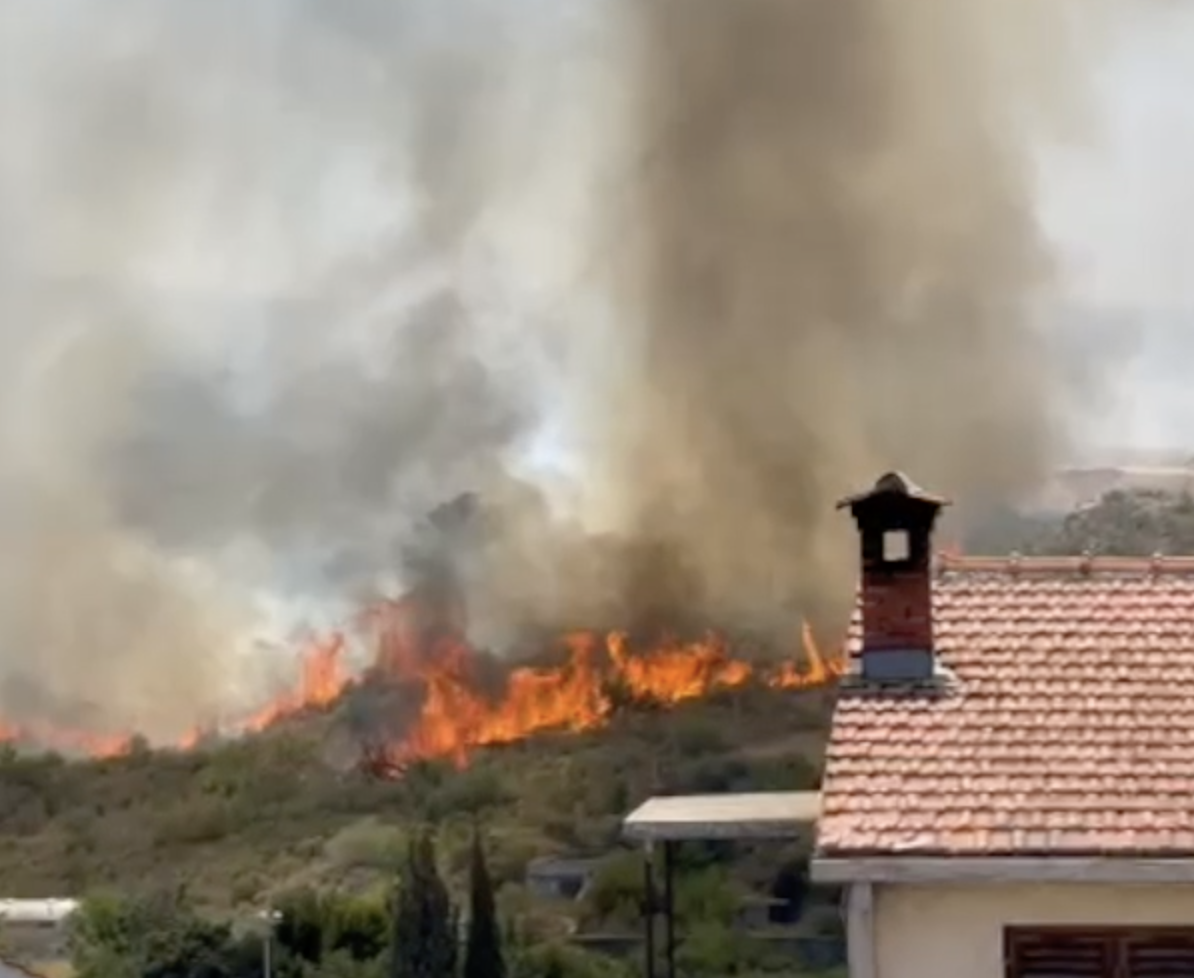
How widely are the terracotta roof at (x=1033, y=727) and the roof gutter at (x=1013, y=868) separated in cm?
4

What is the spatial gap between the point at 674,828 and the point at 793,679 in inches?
1599

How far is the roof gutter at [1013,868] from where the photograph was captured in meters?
7.73

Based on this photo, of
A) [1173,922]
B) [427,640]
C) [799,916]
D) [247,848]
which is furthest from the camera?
[427,640]

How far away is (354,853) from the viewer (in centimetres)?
4072

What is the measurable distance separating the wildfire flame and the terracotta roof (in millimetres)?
38834

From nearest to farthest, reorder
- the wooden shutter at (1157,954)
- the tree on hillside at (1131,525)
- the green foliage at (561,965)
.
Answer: the wooden shutter at (1157,954) → the green foliage at (561,965) → the tree on hillside at (1131,525)

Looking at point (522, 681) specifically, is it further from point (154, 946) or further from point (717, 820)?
point (717, 820)

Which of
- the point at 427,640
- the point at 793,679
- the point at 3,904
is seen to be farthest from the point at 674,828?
the point at 427,640

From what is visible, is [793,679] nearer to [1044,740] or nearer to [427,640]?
[427,640]

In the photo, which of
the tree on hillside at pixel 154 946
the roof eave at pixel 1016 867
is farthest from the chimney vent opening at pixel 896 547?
the tree on hillside at pixel 154 946

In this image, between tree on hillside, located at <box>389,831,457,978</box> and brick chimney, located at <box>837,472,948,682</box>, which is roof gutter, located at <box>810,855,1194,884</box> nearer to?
brick chimney, located at <box>837,472,948,682</box>

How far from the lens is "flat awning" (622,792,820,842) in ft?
32.2

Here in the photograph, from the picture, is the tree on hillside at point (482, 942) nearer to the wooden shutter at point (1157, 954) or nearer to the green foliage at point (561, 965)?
the green foliage at point (561, 965)

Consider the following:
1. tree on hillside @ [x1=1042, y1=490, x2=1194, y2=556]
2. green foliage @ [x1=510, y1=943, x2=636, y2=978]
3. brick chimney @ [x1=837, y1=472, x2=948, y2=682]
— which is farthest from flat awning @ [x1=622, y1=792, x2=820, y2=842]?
tree on hillside @ [x1=1042, y1=490, x2=1194, y2=556]
